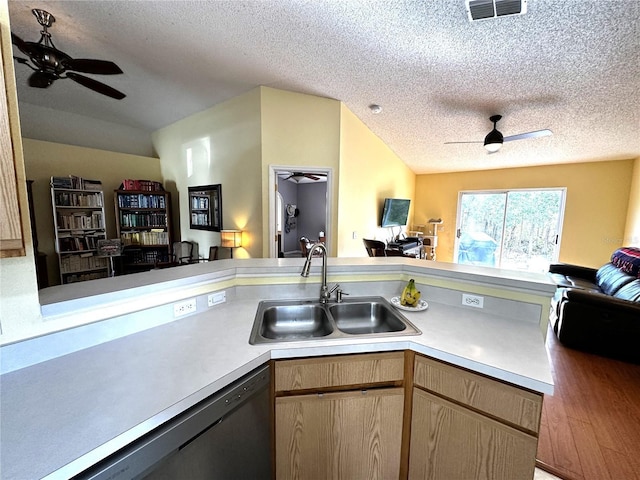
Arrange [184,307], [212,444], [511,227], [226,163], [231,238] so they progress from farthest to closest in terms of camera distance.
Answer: [511,227] < [226,163] < [231,238] < [184,307] < [212,444]

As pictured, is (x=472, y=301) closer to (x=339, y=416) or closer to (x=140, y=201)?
(x=339, y=416)

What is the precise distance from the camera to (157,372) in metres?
0.88

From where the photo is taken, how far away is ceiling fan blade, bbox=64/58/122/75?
2285 mm

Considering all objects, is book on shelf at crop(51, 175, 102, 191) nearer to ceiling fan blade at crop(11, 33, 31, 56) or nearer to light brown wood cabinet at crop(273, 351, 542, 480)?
ceiling fan blade at crop(11, 33, 31, 56)

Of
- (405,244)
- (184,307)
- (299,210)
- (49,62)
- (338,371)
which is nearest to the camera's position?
(338,371)

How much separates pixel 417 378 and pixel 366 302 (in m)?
0.53

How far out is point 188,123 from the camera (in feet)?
14.8

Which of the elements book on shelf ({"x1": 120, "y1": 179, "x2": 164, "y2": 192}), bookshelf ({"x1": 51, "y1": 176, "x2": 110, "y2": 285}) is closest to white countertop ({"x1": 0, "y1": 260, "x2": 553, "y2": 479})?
bookshelf ({"x1": 51, "y1": 176, "x2": 110, "y2": 285})

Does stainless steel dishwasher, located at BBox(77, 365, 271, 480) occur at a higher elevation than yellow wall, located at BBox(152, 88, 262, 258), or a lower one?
lower

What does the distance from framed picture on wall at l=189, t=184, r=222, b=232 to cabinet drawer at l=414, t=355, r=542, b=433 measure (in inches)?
149

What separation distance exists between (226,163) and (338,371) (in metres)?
3.59

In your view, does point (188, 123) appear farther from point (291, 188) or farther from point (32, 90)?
point (291, 188)

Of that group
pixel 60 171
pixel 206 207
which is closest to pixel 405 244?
pixel 206 207

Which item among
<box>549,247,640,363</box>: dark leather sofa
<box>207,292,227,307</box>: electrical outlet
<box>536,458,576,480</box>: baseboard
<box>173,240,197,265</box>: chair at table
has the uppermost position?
<box>207,292,227,307</box>: electrical outlet
